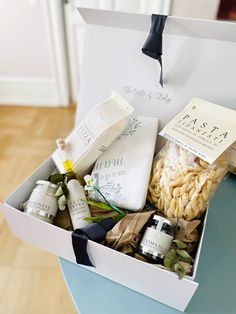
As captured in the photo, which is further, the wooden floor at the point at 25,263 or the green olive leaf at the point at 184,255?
the wooden floor at the point at 25,263

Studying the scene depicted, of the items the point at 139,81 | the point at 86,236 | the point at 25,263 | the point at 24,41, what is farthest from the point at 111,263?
the point at 24,41

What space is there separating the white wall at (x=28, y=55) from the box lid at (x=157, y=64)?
1.49 m

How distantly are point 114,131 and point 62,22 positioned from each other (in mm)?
1736

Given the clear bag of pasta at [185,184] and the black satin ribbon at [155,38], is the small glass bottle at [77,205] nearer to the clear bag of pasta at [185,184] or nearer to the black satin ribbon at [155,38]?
the clear bag of pasta at [185,184]

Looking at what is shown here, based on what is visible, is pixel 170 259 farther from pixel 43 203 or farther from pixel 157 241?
pixel 43 203

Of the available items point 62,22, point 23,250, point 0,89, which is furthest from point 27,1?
point 23,250

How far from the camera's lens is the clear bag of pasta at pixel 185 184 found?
509 millimetres

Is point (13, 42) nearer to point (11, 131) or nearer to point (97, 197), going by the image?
point (11, 131)

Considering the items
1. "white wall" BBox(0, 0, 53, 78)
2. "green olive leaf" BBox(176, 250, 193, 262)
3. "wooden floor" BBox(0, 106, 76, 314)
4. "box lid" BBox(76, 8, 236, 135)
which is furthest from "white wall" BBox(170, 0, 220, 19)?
"green olive leaf" BBox(176, 250, 193, 262)

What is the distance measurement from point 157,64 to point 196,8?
4.96ft

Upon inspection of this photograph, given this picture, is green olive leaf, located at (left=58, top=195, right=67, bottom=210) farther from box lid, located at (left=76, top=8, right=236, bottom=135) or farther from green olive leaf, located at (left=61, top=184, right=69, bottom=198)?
box lid, located at (left=76, top=8, right=236, bottom=135)

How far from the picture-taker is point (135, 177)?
0.57 meters

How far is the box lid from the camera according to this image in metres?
0.59

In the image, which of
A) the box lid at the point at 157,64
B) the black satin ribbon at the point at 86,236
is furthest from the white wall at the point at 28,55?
the black satin ribbon at the point at 86,236
